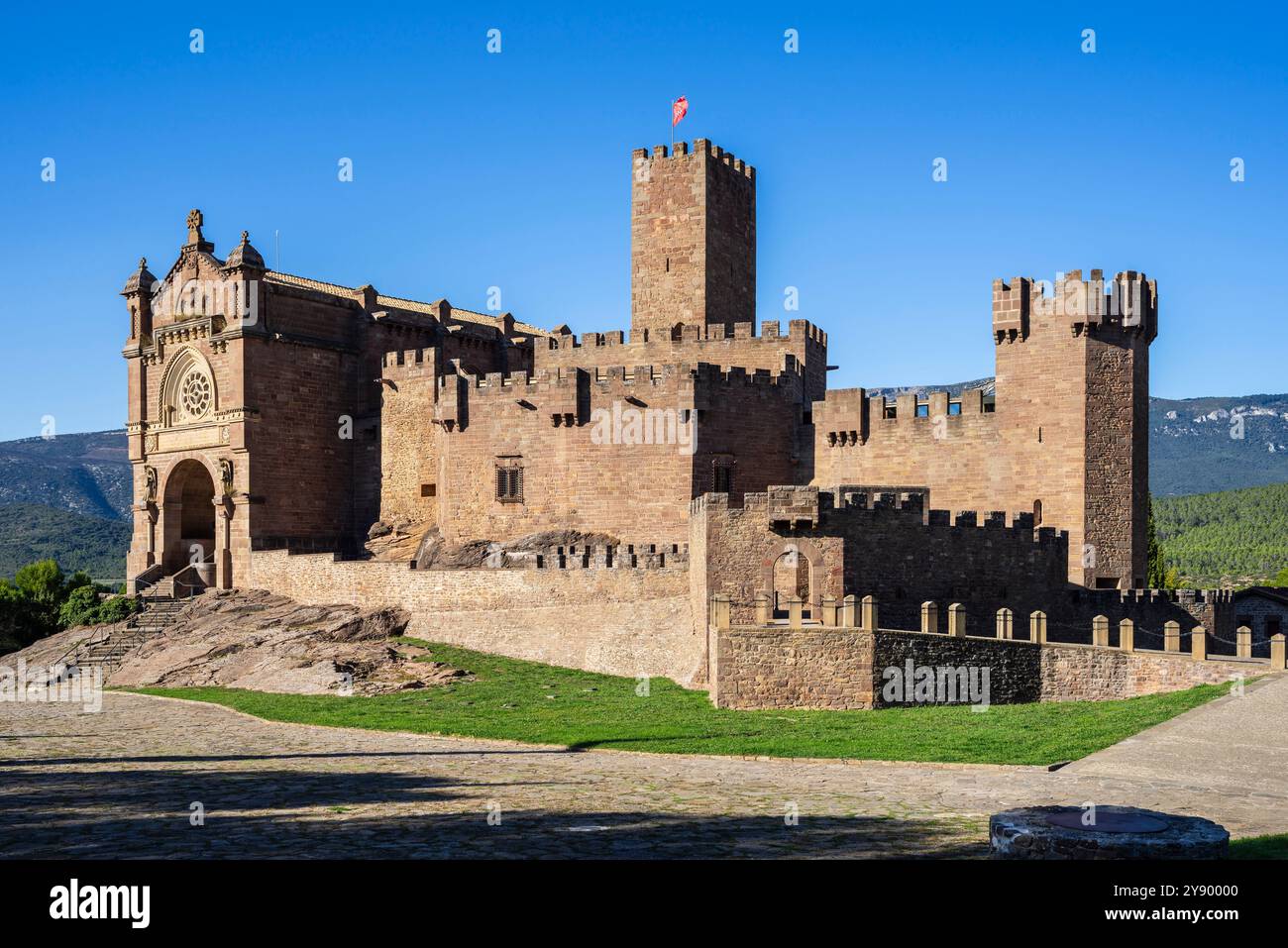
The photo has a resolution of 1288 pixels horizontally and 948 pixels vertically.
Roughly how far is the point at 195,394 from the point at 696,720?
27.9m

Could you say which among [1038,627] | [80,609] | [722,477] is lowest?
[80,609]

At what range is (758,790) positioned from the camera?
14047 millimetres

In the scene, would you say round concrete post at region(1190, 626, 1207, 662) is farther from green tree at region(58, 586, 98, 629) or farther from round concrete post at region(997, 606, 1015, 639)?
green tree at region(58, 586, 98, 629)

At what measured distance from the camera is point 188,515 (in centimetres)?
4503

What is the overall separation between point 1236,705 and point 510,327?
111ft

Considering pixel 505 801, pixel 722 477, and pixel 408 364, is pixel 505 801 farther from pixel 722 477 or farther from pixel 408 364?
pixel 408 364

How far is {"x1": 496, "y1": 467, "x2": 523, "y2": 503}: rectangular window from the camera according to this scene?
38.6m

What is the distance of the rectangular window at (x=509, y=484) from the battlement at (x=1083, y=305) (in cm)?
1505

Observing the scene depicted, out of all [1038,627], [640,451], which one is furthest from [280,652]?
[1038,627]

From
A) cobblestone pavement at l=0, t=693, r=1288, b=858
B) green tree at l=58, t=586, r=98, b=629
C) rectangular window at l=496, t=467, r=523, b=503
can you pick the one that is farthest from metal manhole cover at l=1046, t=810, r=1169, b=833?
green tree at l=58, t=586, r=98, b=629

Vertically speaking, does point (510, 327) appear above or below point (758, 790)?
above
